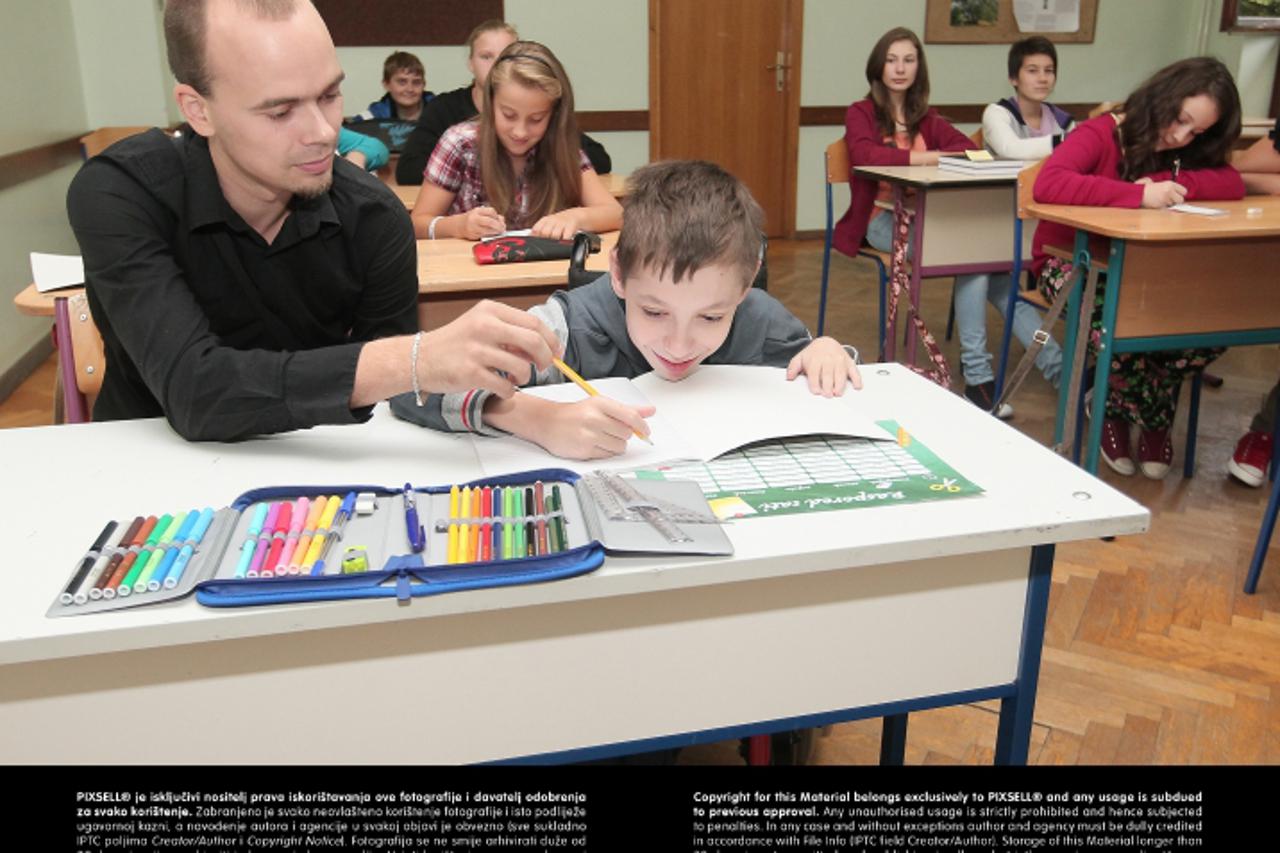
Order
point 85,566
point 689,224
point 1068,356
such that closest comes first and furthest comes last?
1. point 85,566
2. point 689,224
3. point 1068,356

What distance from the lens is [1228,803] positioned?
0.96 meters

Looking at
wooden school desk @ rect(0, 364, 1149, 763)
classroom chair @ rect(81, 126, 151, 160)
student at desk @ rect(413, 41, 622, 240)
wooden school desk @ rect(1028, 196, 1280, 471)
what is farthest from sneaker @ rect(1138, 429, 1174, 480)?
classroom chair @ rect(81, 126, 151, 160)

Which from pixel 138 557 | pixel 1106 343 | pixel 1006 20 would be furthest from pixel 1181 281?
pixel 1006 20

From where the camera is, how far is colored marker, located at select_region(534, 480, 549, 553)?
864 mm

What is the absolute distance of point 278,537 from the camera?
864mm

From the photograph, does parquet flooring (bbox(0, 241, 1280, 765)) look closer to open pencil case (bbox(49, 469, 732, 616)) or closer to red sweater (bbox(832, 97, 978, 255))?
open pencil case (bbox(49, 469, 732, 616))

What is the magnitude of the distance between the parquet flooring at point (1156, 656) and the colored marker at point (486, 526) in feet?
3.06

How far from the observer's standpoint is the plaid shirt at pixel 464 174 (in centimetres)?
287

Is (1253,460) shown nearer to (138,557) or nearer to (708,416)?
(708,416)

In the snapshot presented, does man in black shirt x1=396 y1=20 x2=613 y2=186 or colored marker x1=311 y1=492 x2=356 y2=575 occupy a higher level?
man in black shirt x1=396 y1=20 x2=613 y2=186

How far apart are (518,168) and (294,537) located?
2.13 metres

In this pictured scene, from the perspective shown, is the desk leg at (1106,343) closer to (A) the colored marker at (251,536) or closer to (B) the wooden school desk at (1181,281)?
(B) the wooden school desk at (1181,281)

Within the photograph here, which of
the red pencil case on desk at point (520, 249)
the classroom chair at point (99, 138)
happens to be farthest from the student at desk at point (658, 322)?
the classroom chair at point (99, 138)

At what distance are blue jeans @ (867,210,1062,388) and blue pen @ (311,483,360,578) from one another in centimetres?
302
